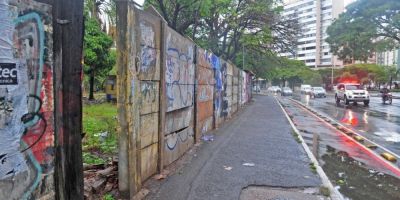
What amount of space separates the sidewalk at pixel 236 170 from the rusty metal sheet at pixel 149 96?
1.16 metres

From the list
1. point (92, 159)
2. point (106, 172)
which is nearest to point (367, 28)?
point (92, 159)

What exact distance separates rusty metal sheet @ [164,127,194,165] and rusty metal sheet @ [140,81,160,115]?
3.15 feet

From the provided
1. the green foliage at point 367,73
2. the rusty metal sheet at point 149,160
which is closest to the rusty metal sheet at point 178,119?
the rusty metal sheet at point 149,160

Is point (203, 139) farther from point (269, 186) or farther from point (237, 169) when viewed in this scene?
point (269, 186)

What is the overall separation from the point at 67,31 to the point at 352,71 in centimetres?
9772

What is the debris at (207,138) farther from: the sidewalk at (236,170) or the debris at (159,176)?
the debris at (159,176)

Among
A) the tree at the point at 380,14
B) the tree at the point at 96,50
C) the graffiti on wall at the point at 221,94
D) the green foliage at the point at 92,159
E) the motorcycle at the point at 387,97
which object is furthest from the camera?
the tree at the point at 380,14

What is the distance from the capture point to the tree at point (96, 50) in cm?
2220

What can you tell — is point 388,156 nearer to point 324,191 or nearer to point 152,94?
point 324,191

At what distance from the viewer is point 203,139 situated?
10.8 meters

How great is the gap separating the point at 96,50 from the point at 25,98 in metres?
20.3

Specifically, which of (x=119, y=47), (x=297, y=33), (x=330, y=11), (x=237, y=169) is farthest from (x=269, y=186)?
(x=330, y=11)

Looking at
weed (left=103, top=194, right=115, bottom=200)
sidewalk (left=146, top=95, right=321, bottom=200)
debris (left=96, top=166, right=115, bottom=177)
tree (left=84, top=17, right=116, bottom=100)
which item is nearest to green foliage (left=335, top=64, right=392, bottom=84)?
tree (left=84, top=17, right=116, bottom=100)

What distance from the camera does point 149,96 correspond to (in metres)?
6.07
